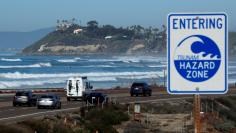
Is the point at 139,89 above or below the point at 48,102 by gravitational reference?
above

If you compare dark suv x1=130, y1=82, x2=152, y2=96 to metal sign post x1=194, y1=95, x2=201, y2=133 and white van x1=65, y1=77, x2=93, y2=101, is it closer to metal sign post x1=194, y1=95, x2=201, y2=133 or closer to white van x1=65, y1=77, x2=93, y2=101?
white van x1=65, y1=77, x2=93, y2=101

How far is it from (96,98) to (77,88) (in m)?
4.47

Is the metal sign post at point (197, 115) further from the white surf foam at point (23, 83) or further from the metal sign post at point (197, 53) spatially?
the white surf foam at point (23, 83)

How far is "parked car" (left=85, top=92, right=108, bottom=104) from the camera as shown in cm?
5491

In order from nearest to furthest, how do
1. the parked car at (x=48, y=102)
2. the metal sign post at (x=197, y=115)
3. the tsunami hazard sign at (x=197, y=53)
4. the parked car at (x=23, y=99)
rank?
1. the metal sign post at (x=197, y=115)
2. the tsunami hazard sign at (x=197, y=53)
3. the parked car at (x=48, y=102)
4. the parked car at (x=23, y=99)

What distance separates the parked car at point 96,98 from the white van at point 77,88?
223 cm

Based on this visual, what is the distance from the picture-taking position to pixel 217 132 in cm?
3572

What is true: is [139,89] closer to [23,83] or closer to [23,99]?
[23,99]

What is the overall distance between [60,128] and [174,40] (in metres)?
27.2

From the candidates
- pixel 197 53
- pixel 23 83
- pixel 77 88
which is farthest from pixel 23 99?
pixel 23 83

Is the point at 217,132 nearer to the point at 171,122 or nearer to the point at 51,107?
the point at 171,122

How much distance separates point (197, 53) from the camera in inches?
259

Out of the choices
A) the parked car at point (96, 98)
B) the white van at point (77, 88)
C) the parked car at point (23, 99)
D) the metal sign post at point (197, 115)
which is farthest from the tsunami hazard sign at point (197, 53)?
the white van at point (77, 88)

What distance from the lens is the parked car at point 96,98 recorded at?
54906mm
